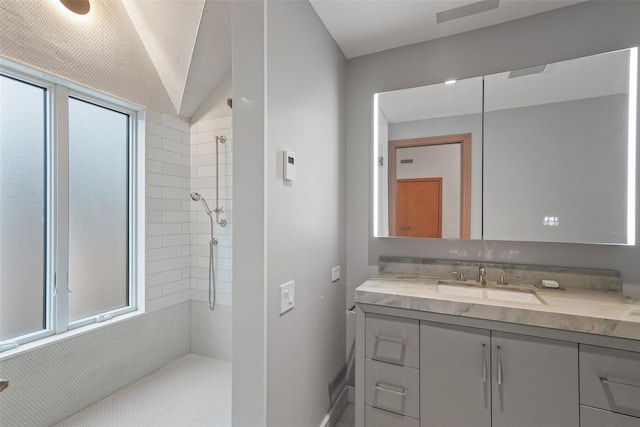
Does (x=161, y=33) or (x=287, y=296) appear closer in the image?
(x=287, y=296)

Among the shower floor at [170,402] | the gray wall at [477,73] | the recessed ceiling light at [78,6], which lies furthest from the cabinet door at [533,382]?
the recessed ceiling light at [78,6]

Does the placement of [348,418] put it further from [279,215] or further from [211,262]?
[211,262]

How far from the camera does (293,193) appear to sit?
1405mm

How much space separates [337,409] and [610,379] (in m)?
1.48

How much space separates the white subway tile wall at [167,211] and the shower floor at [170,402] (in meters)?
0.61

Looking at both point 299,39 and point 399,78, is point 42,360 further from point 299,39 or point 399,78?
point 399,78

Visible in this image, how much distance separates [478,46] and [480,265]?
4.66ft

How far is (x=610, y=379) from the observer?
114 centimetres

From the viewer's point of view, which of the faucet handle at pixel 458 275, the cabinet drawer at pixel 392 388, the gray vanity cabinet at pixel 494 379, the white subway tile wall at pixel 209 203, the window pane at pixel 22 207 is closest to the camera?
the gray vanity cabinet at pixel 494 379

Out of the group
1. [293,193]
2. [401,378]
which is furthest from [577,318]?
[293,193]

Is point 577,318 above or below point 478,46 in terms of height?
below

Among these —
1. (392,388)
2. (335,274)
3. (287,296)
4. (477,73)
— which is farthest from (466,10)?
(392,388)

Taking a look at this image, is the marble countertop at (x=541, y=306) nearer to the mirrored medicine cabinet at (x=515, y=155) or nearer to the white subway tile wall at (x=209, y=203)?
the mirrored medicine cabinet at (x=515, y=155)

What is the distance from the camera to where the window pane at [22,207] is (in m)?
1.68
